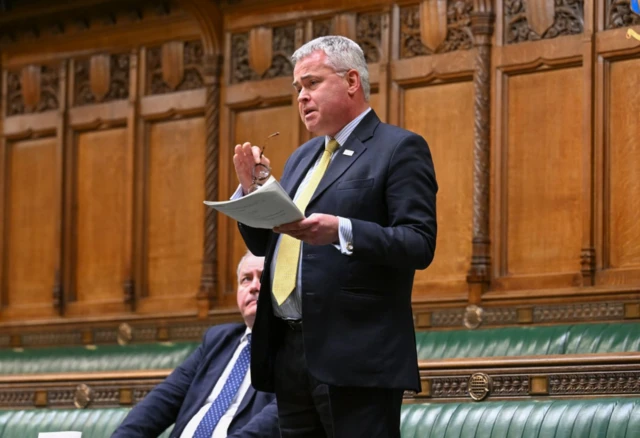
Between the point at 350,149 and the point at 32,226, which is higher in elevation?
the point at 350,149

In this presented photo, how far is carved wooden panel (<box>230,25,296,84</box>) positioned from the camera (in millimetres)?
8602

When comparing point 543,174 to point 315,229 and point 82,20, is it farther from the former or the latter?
point 315,229

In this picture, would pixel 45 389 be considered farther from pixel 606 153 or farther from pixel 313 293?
pixel 313 293

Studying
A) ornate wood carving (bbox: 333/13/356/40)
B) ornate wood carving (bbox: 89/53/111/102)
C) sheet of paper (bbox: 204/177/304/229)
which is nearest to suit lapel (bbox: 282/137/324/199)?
sheet of paper (bbox: 204/177/304/229)

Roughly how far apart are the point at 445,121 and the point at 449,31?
551mm

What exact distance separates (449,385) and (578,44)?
2.70 meters

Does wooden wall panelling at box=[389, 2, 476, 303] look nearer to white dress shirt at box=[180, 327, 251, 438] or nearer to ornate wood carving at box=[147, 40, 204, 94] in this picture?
ornate wood carving at box=[147, 40, 204, 94]

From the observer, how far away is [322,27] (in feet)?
27.6

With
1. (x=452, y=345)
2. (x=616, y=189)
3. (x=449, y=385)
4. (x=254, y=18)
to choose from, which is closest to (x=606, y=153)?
(x=616, y=189)

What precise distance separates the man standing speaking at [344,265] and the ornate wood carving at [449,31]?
4.46 meters

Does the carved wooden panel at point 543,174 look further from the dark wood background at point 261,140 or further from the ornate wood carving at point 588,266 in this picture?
the ornate wood carving at point 588,266

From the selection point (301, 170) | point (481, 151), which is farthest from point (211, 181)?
point (301, 170)

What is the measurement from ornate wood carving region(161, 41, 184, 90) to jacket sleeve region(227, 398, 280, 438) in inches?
203

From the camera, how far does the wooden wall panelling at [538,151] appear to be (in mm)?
7125
